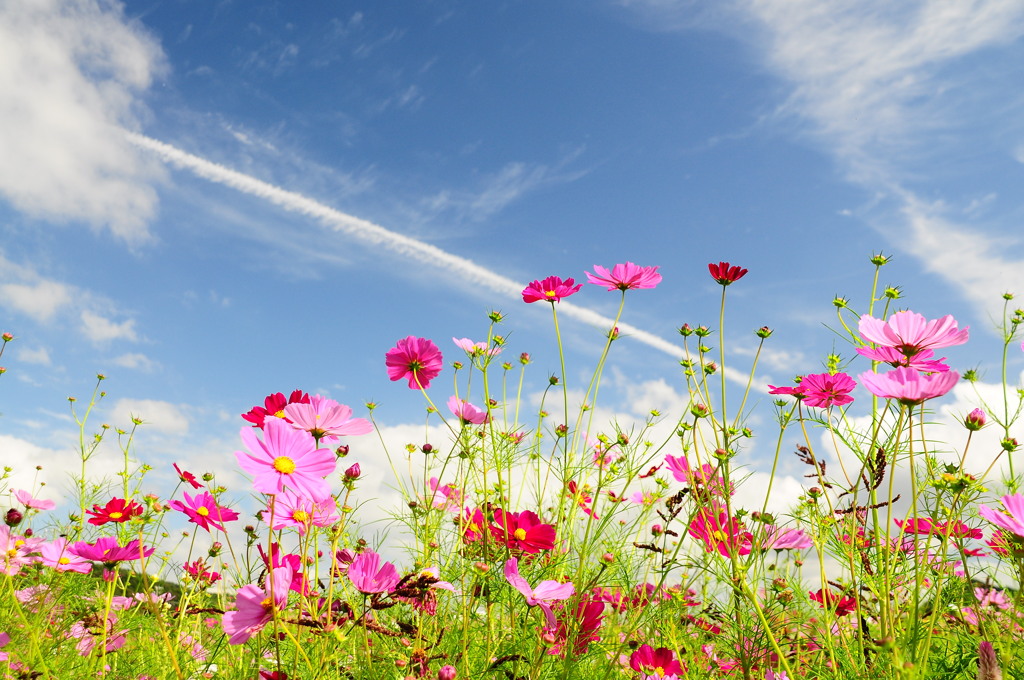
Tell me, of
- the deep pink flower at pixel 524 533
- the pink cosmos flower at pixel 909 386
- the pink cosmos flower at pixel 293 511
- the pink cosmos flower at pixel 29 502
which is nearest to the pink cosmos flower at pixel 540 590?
the deep pink flower at pixel 524 533

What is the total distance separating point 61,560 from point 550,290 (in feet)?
4.96

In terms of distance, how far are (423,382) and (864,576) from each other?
1092 millimetres

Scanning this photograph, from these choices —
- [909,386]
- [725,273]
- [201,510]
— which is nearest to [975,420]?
[909,386]

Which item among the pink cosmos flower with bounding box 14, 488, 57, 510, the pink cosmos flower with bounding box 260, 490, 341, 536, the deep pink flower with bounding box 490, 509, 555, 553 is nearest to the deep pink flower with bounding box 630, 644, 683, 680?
the deep pink flower with bounding box 490, 509, 555, 553

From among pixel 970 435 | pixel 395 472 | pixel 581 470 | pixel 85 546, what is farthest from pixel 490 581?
pixel 970 435

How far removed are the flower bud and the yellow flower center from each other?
125cm

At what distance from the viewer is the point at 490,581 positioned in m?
1.47

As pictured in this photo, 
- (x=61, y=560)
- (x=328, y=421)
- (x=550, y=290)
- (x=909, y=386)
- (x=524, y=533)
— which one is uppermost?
(x=550, y=290)

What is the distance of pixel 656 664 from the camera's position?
1.64 m

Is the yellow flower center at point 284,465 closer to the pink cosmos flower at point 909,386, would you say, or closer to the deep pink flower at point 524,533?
the deep pink flower at point 524,533

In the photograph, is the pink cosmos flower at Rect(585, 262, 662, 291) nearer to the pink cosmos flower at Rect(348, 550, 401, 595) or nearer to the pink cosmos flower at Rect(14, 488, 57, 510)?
the pink cosmos flower at Rect(348, 550, 401, 595)

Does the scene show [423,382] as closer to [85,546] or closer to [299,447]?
[299,447]

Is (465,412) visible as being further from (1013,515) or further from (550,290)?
(1013,515)

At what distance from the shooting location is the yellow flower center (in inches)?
Result: 38.9
